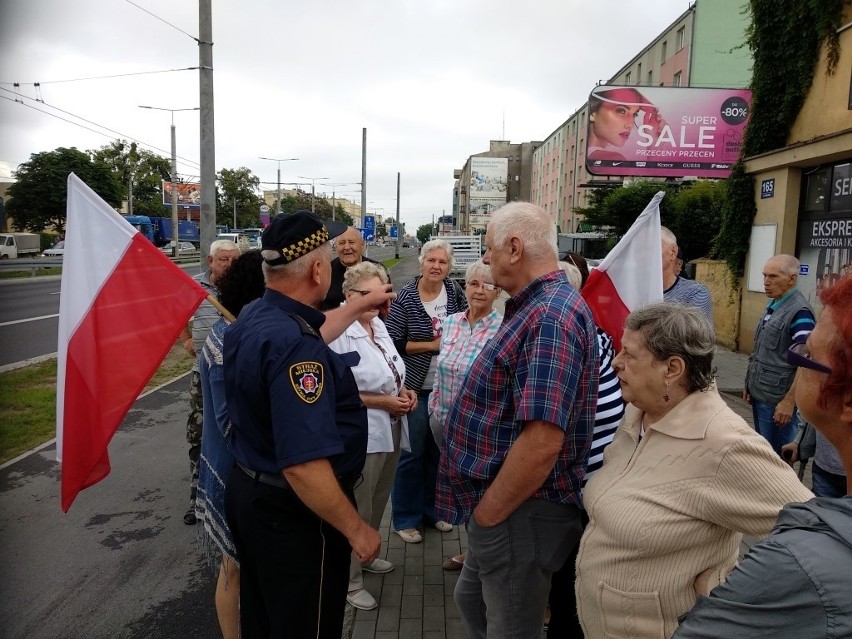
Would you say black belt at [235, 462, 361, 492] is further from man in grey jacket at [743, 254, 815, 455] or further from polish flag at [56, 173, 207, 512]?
man in grey jacket at [743, 254, 815, 455]

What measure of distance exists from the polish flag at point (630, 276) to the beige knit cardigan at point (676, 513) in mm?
1162

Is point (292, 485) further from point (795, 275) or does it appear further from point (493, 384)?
point (795, 275)

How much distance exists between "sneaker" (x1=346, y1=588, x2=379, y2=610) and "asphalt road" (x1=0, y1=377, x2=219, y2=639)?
74cm

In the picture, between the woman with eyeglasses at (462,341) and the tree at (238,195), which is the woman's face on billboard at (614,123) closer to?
the woman with eyeglasses at (462,341)

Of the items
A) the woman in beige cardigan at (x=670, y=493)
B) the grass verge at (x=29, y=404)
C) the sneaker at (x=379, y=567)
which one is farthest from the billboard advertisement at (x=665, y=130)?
the woman in beige cardigan at (x=670, y=493)

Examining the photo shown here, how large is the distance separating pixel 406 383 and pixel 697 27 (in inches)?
1265

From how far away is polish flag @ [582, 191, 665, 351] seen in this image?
2.97 m

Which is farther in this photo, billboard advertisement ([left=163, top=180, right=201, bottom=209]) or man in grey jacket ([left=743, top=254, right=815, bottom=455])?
billboard advertisement ([left=163, top=180, right=201, bottom=209])

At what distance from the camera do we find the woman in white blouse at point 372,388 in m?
3.29

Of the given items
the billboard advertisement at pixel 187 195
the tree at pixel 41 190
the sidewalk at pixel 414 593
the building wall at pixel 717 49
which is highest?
the building wall at pixel 717 49

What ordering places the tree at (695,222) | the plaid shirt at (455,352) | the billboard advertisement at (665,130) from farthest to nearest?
the tree at (695,222), the billboard advertisement at (665,130), the plaid shirt at (455,352)

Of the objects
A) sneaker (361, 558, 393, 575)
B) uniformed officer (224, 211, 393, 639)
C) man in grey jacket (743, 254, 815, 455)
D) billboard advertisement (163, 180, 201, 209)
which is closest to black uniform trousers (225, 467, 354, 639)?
uniformed officer (224, 211, 393, 639)

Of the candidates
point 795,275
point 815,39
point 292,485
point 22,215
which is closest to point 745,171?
point 815,39

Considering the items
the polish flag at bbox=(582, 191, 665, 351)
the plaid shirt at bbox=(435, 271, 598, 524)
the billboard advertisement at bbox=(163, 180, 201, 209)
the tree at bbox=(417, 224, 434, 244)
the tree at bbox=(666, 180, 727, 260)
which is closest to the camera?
the plaid shirt at bbox=(435, 271, 598, 524)
